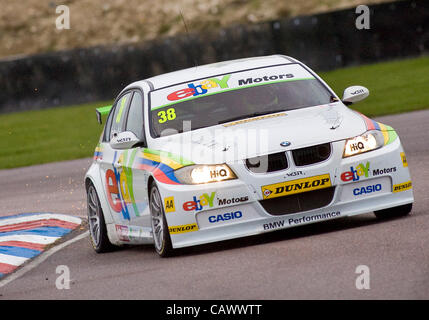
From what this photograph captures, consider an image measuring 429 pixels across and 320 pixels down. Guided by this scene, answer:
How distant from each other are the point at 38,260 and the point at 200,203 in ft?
7.72

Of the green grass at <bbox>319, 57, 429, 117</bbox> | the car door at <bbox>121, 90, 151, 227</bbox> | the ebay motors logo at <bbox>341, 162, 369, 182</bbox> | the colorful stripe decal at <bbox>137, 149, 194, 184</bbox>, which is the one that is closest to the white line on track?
the car door at <bbox>121, 90, 151, 227</bbox>

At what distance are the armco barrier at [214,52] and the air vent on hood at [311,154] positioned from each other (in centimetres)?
1928

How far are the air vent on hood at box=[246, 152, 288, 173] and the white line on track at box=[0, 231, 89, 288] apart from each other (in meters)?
2.13

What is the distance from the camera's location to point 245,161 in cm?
889

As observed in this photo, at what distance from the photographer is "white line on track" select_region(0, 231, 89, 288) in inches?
379

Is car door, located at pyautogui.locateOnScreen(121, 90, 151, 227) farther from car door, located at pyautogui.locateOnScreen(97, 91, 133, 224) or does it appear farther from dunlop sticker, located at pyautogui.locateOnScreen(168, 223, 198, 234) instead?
dunlop sticker, located at pyautogui.locateOnScreen(168, 223, 198, 234)

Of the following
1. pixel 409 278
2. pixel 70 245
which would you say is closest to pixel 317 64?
pixel 70 245

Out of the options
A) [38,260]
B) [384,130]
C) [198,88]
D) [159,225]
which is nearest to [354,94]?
[384,130]

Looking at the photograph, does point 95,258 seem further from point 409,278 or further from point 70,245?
point 409,278

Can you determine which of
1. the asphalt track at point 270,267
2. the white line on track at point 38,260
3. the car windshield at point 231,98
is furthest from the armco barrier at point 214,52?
the asphalt track at point 270,267

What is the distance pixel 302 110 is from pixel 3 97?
2440cm

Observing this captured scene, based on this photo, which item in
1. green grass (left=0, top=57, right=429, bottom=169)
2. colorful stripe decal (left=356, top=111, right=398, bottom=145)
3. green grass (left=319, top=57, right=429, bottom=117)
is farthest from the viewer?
green grass (left=0, top=57, right=429, bottom=169)

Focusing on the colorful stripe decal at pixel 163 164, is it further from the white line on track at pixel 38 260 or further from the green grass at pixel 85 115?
the green grass at pixel 85 115

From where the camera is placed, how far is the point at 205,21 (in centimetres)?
4050
